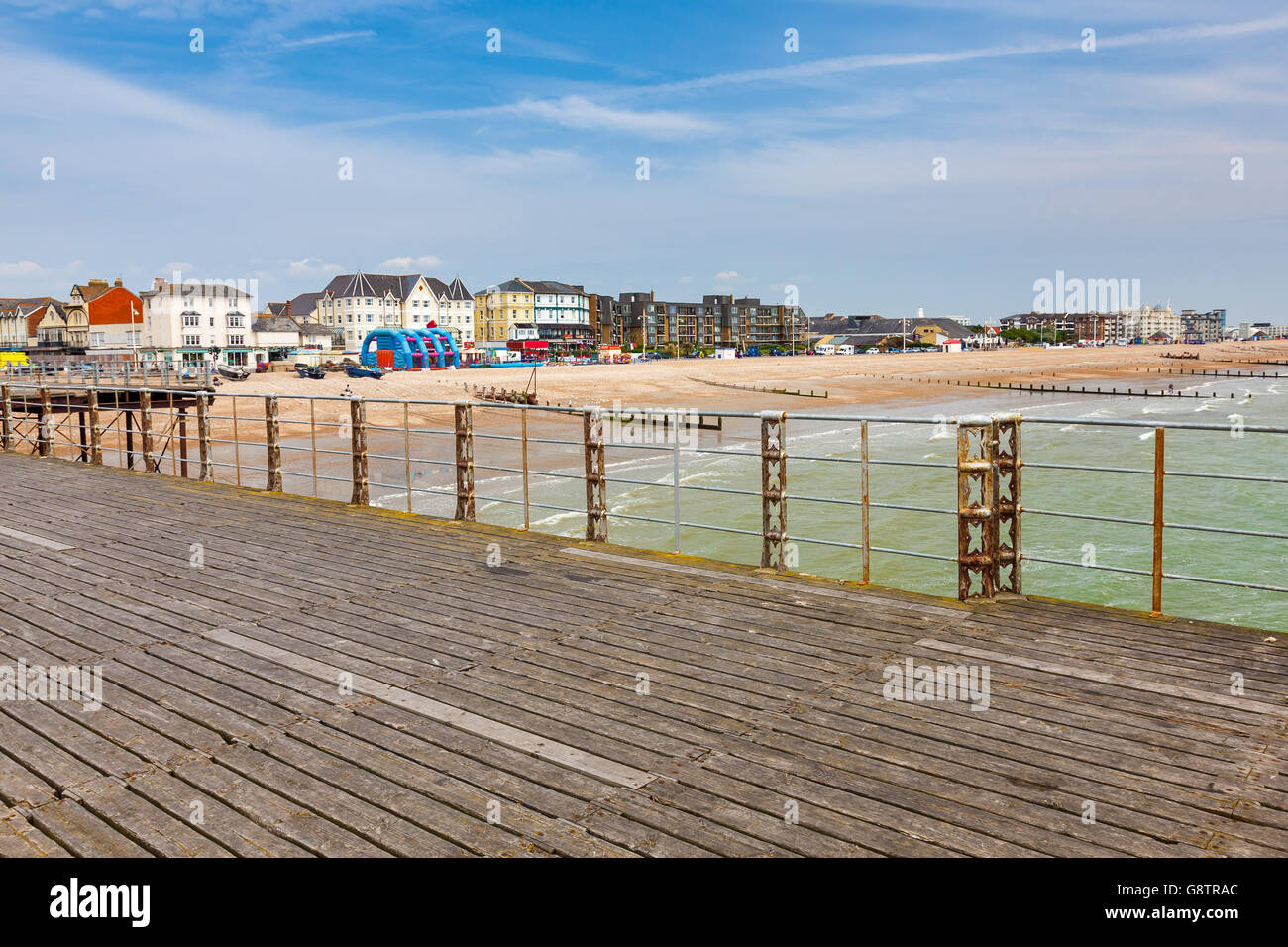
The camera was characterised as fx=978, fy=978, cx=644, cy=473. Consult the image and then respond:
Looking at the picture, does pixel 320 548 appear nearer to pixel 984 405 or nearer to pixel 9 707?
pixel 9 707

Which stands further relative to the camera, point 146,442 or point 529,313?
point 529,313

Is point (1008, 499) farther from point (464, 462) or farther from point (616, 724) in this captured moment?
point (464, 462)

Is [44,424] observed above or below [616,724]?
above

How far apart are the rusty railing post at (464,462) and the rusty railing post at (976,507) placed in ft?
18.3

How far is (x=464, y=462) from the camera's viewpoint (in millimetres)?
11180

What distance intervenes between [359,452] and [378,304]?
131325mm

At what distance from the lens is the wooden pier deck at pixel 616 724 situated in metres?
4.08

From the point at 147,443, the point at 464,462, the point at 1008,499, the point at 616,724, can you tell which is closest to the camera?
the point at 616,724

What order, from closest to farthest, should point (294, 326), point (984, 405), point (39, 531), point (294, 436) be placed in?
point (39, 531) → point (294, 436) → point (984, 405) → point (294, 326)

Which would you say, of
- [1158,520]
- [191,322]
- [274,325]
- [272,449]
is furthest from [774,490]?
[274,325]

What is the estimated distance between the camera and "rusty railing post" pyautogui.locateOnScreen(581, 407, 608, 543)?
9797 mm
